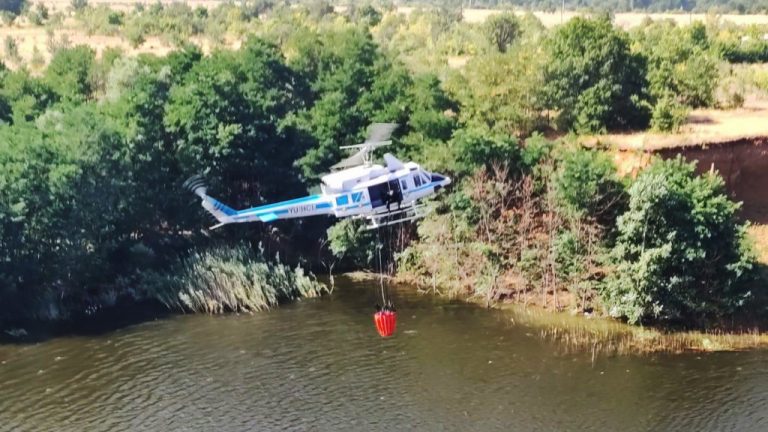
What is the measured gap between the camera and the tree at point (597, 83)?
53.3 m

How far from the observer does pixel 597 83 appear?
176 feet

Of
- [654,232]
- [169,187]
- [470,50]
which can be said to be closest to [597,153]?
[654,232]

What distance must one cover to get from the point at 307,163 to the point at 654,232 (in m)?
20.8

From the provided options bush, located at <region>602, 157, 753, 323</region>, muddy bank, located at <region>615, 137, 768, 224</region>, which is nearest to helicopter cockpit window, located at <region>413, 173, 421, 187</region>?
bush, located at <region>602, 157, 753, 323</region>

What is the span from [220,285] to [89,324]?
6844 millimetres

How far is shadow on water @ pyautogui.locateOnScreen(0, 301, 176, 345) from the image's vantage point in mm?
43188

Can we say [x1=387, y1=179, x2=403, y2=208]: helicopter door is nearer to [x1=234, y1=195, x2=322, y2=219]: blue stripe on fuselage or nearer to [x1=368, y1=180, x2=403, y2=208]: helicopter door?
[x1=368, y1=180, x2=403, y2=208]: helicopter door

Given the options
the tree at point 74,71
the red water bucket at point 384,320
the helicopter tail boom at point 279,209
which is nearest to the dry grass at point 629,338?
the red water bucket at point 384,320

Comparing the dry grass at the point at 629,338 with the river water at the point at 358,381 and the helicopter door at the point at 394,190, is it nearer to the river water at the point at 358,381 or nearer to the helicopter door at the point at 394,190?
the river water at the point at 358,381

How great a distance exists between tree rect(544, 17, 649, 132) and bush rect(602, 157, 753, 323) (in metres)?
12.7

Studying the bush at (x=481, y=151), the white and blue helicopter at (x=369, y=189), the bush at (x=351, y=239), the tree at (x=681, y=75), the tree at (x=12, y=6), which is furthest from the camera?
the tree at (x=12, y=6)

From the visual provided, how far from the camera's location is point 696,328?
4156 cm

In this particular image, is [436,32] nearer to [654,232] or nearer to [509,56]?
[509,56]

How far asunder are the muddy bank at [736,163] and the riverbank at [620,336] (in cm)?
997
